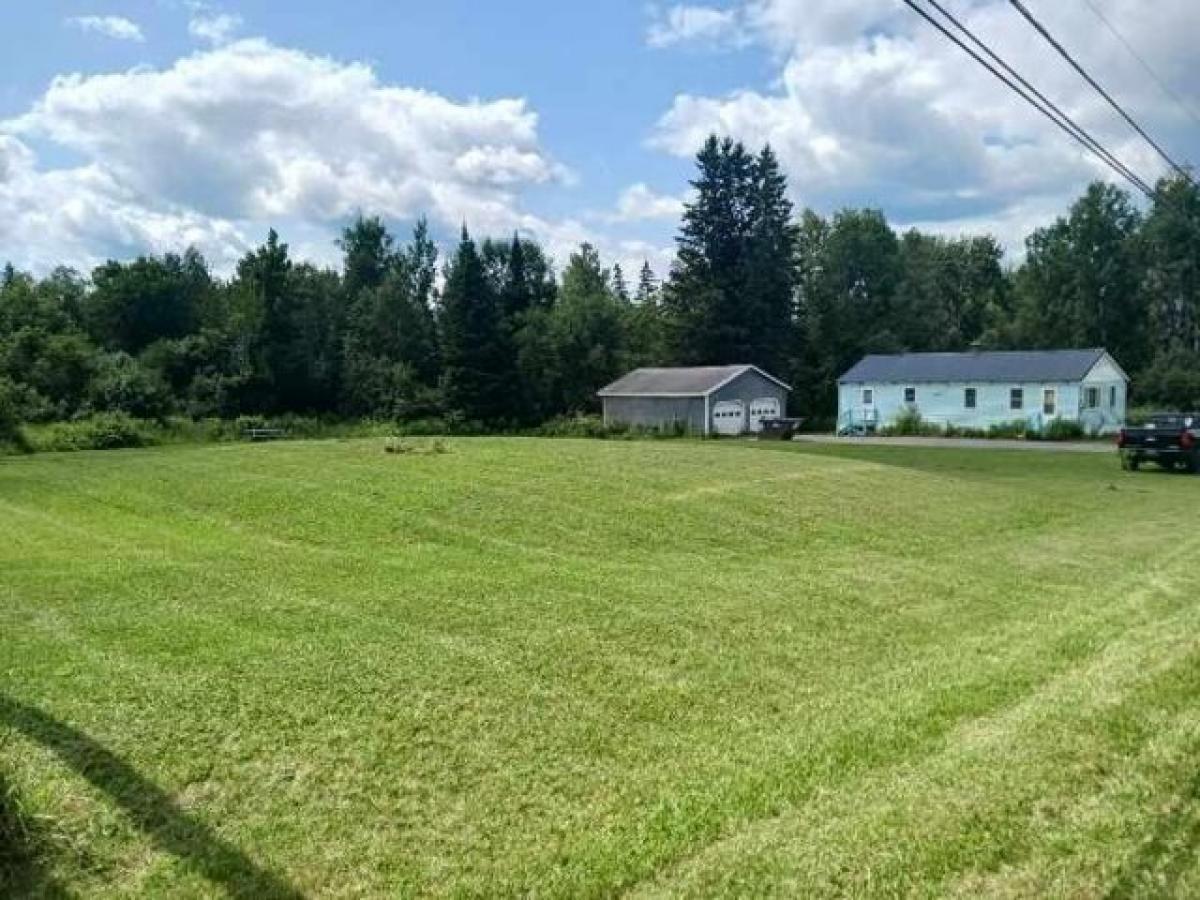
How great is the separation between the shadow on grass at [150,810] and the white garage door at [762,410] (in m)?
39.2

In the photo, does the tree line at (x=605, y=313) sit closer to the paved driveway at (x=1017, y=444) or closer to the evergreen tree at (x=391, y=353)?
the evergreen tree at (x=391, y=353)

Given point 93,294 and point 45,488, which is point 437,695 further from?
point 93,294

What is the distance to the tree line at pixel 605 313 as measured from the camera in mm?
46188

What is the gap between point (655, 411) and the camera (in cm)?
4234

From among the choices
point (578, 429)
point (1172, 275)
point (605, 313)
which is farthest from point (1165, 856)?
point (1172, 275)

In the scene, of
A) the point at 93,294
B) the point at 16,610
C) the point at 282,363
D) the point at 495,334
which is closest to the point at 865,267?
the point at 495,334

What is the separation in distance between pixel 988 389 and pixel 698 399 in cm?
1187

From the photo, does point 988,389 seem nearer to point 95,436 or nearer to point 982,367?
point 982,367

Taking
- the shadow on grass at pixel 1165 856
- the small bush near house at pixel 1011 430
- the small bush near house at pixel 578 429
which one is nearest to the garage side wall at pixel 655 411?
the small bush near house at pixel 578 429

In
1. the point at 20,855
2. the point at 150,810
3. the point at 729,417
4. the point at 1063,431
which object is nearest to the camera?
the point at 20,855

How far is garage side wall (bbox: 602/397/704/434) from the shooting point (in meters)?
40.8

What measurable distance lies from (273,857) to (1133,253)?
199 ft

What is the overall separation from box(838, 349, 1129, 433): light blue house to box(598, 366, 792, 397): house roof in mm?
4172

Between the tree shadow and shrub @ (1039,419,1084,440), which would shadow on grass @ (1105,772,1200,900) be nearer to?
the tree shadow
